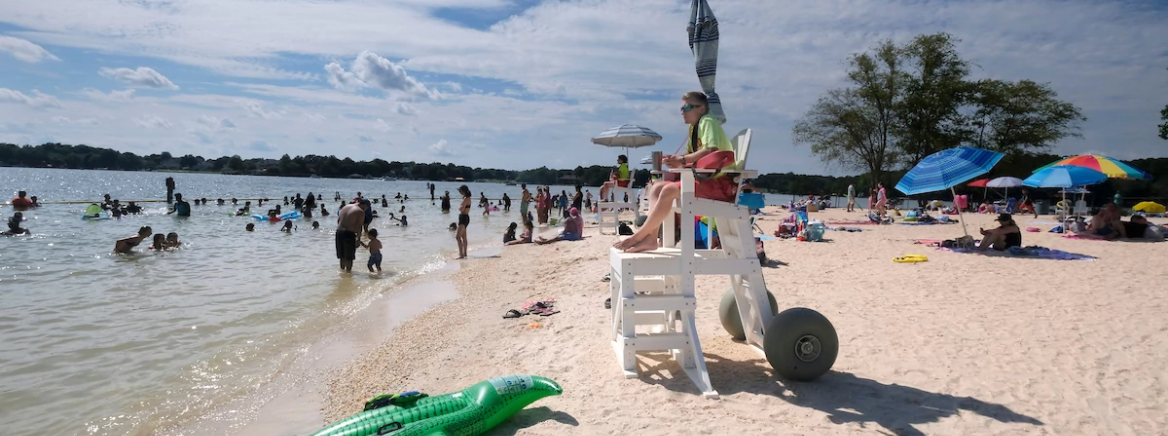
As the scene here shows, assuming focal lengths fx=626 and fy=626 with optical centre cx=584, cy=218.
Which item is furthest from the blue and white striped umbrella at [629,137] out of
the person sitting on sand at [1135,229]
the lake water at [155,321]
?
the person sitting on sand at [1135,229]

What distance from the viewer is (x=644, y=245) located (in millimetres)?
4227

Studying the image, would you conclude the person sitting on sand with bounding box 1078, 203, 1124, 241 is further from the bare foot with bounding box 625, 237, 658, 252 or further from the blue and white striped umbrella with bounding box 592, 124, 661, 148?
the bare foot with bounding box 625, 237, 658, 252

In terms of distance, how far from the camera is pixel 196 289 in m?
9.15

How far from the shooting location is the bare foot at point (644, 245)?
13.8 feet

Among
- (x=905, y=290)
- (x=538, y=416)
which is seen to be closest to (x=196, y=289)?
(x=538, y=416)

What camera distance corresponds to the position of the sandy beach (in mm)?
3467

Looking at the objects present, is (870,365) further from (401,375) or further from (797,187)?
(797,187)

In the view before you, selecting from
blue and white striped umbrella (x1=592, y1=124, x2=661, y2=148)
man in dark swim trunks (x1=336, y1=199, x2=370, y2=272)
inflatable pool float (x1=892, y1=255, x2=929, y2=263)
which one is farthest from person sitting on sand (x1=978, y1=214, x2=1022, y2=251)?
man in dark swim trunks (x1=336, y1=199, x2=370, y2=272)

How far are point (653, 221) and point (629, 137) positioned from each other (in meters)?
11.3

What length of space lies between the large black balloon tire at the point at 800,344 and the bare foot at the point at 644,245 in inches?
36.4

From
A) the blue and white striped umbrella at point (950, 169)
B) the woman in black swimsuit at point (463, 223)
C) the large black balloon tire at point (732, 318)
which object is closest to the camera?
the large black balloon tire at point (732, 318)

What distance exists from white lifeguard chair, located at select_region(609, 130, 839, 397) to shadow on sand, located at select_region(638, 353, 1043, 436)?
11 centimetres

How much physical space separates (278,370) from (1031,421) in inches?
214

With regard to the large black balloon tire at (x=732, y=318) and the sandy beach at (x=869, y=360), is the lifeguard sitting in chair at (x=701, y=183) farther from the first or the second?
the large black balloon tire at (x=732, y=318)
